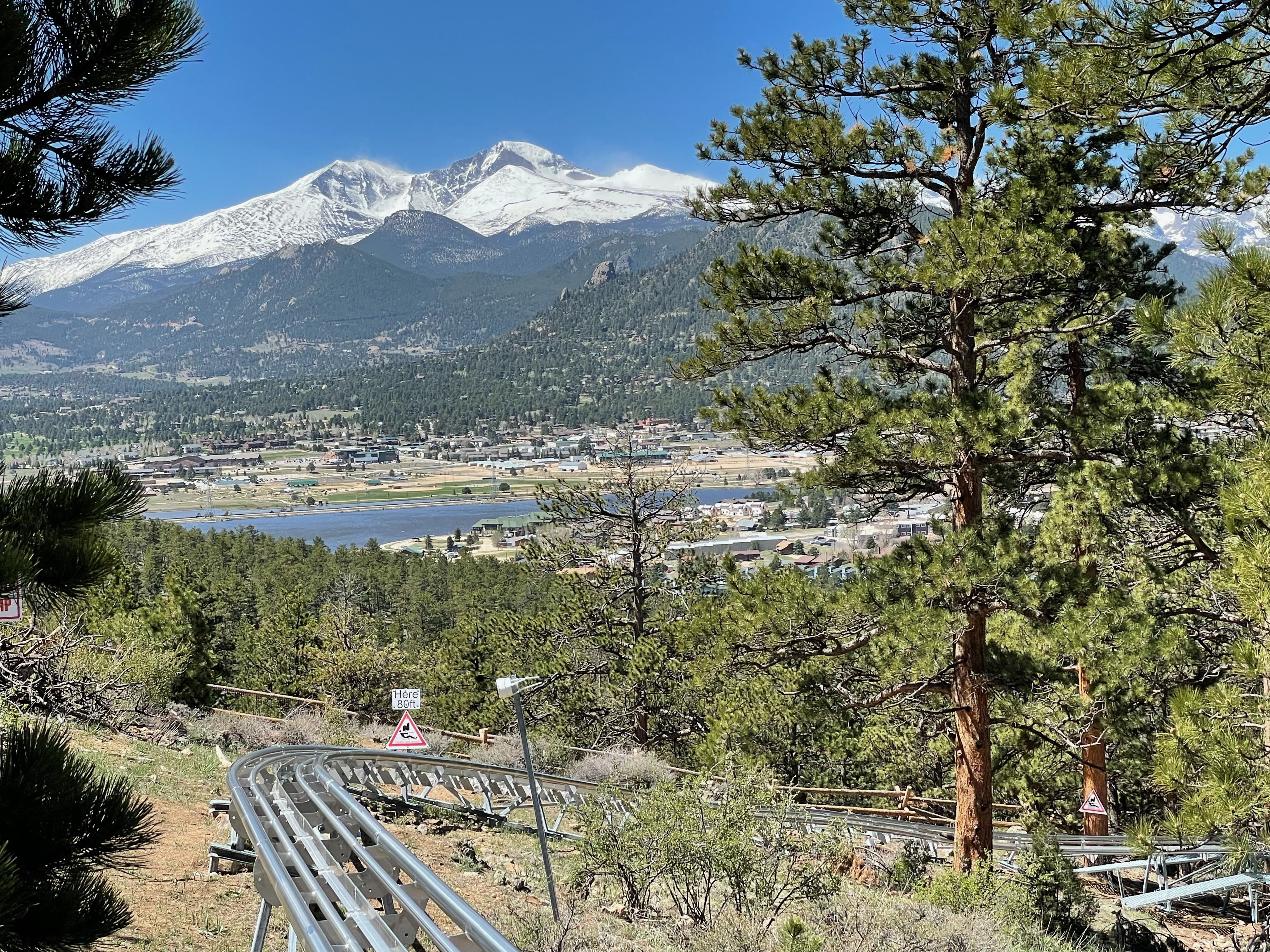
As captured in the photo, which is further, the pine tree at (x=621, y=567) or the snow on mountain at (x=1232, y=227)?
the pine tree at (x=621, y=567)

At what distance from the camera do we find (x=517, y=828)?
43.1 feet

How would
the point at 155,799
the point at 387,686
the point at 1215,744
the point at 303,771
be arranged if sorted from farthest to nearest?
the point at 387,686 < the point at 155,799 < the point at 303,771 < the point at 1215,744

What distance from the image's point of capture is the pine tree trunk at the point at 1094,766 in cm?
1094

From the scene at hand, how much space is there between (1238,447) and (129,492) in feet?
30.4

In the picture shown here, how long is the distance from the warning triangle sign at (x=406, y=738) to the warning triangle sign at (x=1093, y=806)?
8.37 m

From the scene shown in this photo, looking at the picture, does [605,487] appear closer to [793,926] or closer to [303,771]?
[303,771]

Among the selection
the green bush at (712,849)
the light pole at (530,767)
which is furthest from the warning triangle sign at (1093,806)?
the light pole at (530,767)

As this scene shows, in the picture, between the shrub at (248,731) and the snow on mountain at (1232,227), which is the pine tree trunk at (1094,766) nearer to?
the snow on mountain at (1232,227)

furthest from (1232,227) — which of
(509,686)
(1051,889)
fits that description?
(1051,889)

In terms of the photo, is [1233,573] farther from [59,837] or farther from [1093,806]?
[1093,806]

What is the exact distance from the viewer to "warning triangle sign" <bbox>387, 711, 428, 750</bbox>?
12.1 metres

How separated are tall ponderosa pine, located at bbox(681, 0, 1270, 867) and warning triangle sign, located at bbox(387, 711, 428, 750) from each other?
603 centimetres

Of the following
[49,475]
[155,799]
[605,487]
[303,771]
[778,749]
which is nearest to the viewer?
[49,475]

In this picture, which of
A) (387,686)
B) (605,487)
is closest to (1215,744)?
(605,487)
